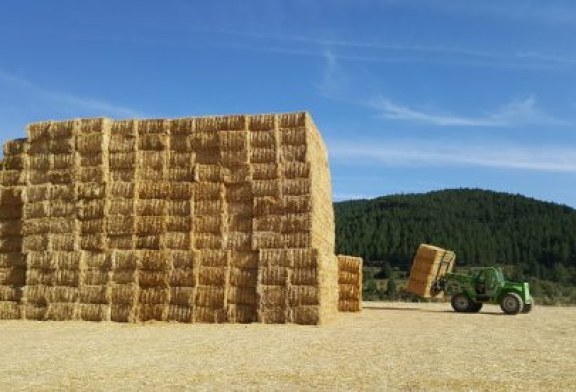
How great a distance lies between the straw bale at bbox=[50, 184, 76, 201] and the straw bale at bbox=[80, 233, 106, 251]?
135cm

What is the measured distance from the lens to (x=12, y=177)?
22.2 meters

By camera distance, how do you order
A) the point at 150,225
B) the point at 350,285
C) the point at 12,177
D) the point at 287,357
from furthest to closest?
1. the point at 350,285
2. the point at 12,177
3. the point at 150,225
4. the point at 287,357

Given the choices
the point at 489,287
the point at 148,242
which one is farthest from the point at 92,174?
the point at 489,287

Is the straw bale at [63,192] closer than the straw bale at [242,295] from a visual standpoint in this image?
No

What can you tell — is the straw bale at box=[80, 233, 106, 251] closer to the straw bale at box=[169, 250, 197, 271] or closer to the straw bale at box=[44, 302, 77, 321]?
the straw bale at box=[44, 302, 77, 321]

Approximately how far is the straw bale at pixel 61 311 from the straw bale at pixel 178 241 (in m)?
3.38

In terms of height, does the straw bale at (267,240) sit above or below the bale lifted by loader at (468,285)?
above

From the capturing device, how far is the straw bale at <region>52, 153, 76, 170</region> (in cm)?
2136

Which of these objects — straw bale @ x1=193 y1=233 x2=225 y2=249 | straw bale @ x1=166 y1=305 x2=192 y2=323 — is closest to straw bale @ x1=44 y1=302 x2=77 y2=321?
straw bale @ x1=166 y1=305 x2=192 y2=323

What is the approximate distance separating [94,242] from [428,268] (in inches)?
525

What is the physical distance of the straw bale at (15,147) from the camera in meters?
22.1

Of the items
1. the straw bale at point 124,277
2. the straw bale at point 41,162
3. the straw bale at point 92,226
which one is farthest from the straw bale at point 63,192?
the straw bale at point 124,277

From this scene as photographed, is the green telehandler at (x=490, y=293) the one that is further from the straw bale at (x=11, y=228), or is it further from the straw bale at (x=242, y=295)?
the straw bale at (x=11, y=228)

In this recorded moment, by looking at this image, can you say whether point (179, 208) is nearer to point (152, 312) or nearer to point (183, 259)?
point (183, 259)
